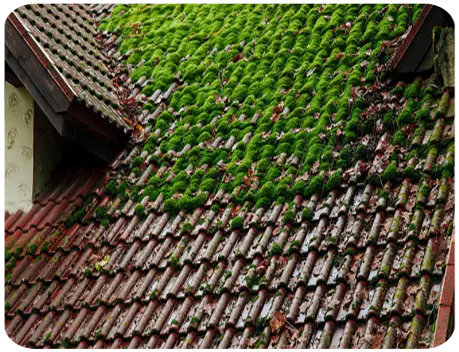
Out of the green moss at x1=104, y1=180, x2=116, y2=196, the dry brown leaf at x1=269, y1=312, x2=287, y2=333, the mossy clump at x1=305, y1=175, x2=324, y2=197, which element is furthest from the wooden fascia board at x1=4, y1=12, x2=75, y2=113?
the dry brown leaf at x1=269, y1=312, x2=287, y2=333

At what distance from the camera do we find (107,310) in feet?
23.6

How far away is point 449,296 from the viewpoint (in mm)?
5281

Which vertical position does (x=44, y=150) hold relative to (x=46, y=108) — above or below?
below

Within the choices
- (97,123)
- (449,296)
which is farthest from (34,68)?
(449,296)

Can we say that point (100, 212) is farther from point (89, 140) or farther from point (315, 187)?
point (315, 187)

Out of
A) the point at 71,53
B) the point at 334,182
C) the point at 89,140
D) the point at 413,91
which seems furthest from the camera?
the point at 71,53

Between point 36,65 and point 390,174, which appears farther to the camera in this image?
point 36,65

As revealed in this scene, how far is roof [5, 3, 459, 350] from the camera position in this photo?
235 inches

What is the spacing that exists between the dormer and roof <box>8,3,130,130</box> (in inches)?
0.4

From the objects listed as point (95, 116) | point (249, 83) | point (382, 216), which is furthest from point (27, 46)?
point (382, 216)

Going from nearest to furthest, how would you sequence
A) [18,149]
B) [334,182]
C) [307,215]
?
1. [307,215]
2. [334,182]
3. [18,149]

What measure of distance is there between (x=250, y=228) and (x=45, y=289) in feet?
7.25

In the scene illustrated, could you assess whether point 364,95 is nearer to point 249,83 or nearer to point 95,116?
point 249,83

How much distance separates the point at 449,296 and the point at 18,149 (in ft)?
18.3
